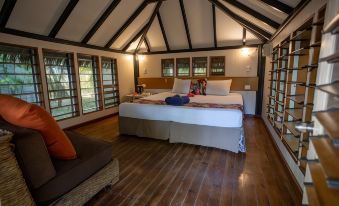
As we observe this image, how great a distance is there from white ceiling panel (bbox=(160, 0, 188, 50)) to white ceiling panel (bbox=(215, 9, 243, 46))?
96cm

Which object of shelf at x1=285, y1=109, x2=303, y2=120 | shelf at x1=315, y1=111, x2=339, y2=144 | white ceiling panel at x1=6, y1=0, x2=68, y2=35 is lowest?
shelf at x1=285, y1=109, x2=303, y2=120

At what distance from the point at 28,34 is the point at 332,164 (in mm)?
4202

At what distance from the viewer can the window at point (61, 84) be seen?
3.58 m

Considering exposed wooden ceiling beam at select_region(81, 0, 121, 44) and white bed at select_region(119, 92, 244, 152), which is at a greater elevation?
exposed wooden ceiling beam at select_region(81, 0, 121, 44)

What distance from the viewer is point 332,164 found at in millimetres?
657

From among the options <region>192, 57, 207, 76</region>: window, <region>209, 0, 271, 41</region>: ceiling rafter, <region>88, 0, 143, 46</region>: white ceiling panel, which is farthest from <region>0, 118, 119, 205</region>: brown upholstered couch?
<region>192, 57, 207, 76</region>: window

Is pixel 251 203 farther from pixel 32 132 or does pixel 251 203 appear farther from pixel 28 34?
pixel 28 34

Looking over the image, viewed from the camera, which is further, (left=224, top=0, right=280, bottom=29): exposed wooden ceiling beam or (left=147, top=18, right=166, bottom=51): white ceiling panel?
(left=147, top=18, right=166, bottom=51): white ceiling panel

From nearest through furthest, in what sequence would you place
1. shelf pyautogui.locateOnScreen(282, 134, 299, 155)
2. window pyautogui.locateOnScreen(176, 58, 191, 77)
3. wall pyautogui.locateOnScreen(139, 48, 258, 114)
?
1. shelf pyautogui.locateOnScreen(282, 134, 299, 155)
2. wall pyautogui.locateOnScreen(139, 48, 258, 114)
3. window pyautogui.locateOnScreen(176, 58, 191, 77)

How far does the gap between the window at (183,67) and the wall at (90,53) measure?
1632 mm

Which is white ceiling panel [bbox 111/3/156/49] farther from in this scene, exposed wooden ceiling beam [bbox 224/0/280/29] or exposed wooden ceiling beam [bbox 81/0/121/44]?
exposed wooden ceiling beam [bbox 224/0/280/29]

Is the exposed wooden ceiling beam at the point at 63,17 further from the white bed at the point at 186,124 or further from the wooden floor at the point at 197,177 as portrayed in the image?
the wooden floor at the point at 197,177

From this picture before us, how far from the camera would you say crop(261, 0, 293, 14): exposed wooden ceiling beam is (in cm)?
218

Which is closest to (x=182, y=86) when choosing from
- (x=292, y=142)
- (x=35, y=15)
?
(x=292, y=142)
